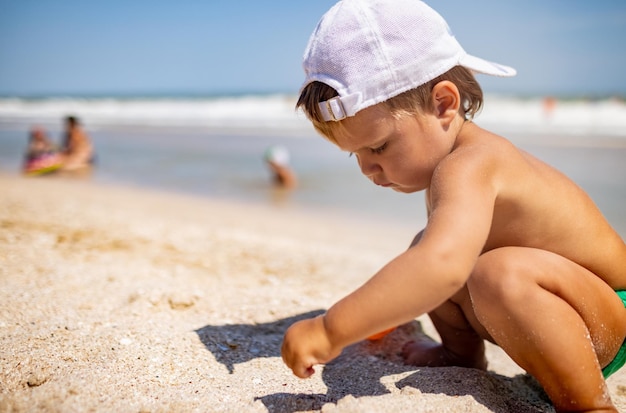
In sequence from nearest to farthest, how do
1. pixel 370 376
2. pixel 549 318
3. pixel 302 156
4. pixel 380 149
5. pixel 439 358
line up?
pixel 549 318 < pixel 380 149 < pixel 370 376 < pixel 439 358 < pixel 302 156

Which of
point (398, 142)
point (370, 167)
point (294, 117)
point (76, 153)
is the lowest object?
point (294, 117)

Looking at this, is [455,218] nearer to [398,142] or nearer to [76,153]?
[398,142]

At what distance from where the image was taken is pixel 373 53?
5.46ft

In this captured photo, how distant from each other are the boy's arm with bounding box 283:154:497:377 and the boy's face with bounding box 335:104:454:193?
0.30 metres

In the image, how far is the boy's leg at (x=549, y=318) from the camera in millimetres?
1528

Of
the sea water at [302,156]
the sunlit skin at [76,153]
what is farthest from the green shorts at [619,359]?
the sunlit skin at [76,153]

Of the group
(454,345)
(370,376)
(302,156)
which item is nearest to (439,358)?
(454,345)

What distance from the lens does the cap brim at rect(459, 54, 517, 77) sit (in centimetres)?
180

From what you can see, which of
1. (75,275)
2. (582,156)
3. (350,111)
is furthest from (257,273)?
(582,156)

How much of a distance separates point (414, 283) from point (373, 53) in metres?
0.72

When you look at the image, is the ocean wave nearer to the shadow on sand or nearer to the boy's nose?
the shadow on sand

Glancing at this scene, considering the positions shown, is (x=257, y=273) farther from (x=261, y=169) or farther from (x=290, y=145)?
(x=290, y=145)

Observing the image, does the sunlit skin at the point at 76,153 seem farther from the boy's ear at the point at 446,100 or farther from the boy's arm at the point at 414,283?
the boy's arm at the point at 414,283

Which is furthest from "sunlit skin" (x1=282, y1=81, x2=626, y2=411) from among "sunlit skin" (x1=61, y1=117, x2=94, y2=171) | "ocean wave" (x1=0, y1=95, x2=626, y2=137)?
"ocean wave" (x1=0, y1=95, x2=626, y2=137)
